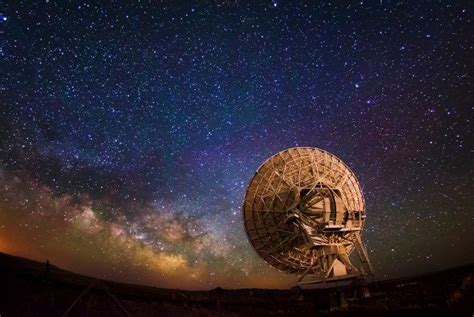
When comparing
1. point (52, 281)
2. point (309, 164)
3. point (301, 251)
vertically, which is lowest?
point (52, 281)

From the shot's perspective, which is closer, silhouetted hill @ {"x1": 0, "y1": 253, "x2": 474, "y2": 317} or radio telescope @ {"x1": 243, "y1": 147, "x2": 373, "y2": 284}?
silhouetted hill @ {"x1": 0, "y1": 253, "x2": 474, "y2": 317}

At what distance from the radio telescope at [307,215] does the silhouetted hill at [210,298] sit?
5.90 m

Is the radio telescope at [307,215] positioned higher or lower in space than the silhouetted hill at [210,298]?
higher

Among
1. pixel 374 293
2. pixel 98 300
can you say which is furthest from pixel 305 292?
pixel 98 300

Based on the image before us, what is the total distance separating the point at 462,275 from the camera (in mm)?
8516

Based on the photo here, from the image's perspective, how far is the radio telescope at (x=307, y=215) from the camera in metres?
17.6

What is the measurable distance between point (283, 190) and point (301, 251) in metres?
3.97

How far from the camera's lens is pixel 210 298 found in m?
10.3

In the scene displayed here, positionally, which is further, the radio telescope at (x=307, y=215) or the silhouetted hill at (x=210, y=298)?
the radio telescope at (x=307, y=215)

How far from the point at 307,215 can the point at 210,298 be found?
951 centimetres

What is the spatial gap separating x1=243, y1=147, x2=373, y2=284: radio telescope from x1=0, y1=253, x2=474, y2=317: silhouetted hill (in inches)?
232

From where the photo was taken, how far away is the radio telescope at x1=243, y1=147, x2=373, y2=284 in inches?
693

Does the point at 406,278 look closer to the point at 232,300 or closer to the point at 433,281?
the point at 433,281

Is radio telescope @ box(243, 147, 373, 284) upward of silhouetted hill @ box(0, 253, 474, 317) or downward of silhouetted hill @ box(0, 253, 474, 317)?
upward
